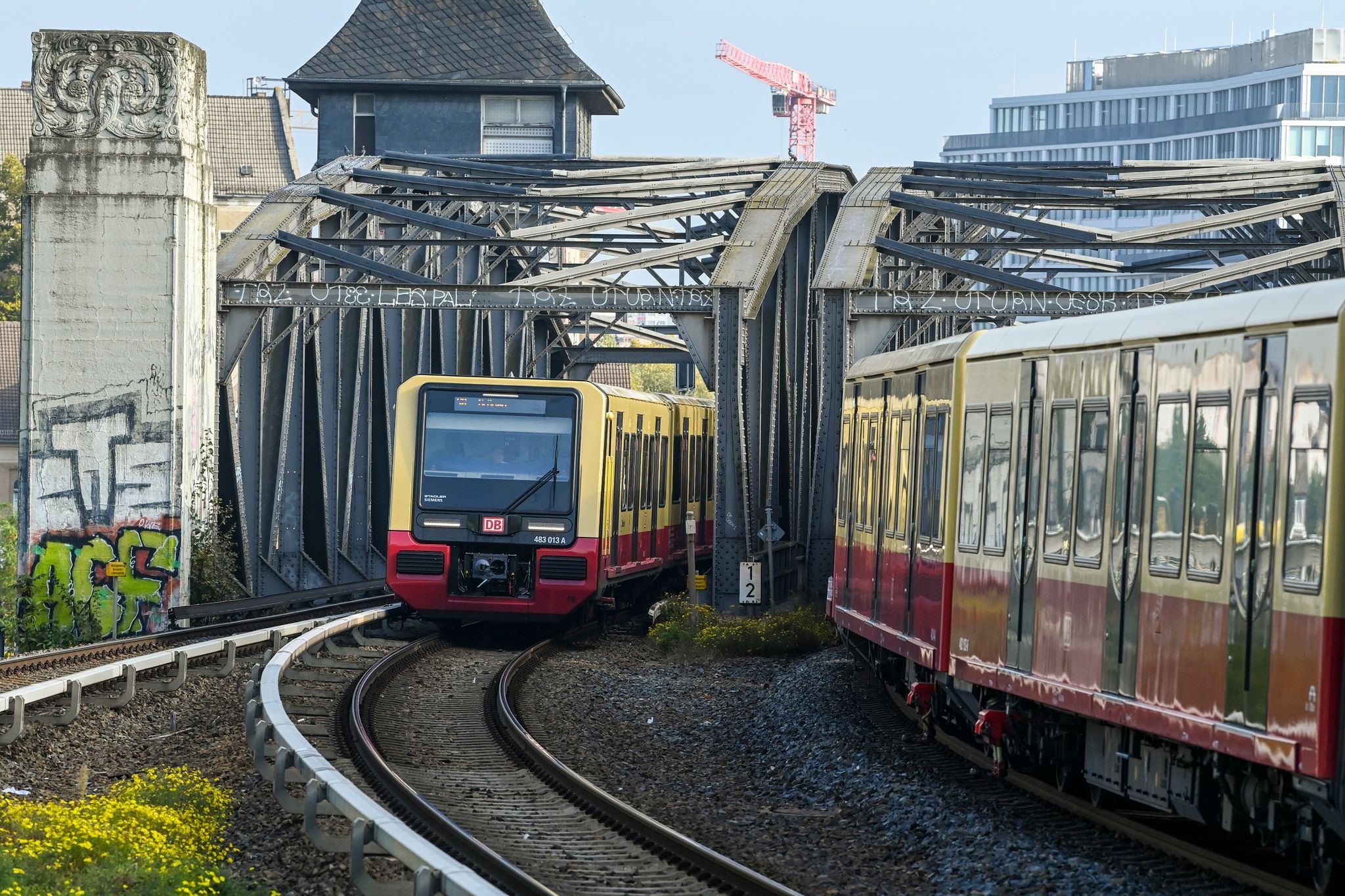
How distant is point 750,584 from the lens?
2234 centimetres

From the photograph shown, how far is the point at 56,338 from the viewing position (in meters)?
22.8

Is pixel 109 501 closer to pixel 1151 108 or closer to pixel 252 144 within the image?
pixel 252 144

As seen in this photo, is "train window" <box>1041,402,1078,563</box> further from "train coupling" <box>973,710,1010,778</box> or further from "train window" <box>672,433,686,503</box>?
"train window" <box>672,433,686,503</box>

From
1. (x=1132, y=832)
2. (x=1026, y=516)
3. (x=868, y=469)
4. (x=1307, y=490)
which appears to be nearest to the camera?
(x=1307, y=490)

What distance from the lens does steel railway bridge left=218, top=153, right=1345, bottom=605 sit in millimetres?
24406

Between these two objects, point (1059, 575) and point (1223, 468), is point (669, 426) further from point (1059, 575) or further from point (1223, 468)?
point (1223, 468)

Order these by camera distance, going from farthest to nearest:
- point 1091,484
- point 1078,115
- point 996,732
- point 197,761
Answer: point 1078,115 → point 197,761 → point 996,732 → point 1091,484

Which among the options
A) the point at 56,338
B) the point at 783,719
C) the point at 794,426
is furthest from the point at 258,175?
the point at 783,719

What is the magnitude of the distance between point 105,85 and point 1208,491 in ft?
57.7

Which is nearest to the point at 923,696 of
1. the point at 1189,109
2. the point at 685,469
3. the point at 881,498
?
the point at 881,498

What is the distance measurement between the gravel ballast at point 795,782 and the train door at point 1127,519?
970 mm

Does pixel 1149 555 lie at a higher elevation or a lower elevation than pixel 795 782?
higher

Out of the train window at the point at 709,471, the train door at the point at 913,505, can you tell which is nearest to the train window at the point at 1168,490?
the train door at the point at 913,505

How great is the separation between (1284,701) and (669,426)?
18.6 meters
